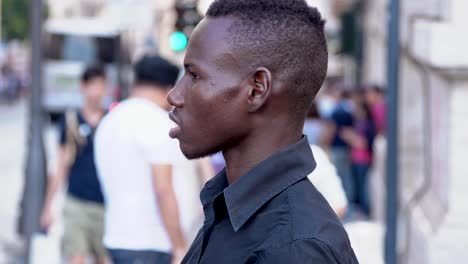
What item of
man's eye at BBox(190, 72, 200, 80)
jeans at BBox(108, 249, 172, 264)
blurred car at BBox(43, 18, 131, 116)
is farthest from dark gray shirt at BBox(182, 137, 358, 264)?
blurred car at BBox(43, 18, 131, 116)

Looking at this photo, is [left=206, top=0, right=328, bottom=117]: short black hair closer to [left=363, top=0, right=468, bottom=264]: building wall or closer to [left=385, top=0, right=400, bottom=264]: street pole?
[left=363, top=0, right=468, bottom=264]: building wall

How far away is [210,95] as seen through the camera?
6.98ft

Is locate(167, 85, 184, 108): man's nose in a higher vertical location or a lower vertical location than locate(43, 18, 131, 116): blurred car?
higher

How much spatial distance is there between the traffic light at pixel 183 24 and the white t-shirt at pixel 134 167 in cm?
1087

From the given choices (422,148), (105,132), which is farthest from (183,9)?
(105,132)

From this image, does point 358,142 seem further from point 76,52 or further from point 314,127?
point 76,52

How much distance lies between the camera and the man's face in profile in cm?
210

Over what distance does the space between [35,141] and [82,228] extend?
139 inches

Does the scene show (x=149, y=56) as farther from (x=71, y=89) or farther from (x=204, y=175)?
(x=71, y=89)

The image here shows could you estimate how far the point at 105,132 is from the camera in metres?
5.27

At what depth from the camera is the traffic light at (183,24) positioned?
639 inches

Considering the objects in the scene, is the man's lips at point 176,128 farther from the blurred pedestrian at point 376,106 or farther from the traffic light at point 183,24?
the traffic light at point 183,24

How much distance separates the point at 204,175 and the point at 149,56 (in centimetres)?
72

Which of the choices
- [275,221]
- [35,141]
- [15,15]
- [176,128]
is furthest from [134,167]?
[15,15]
